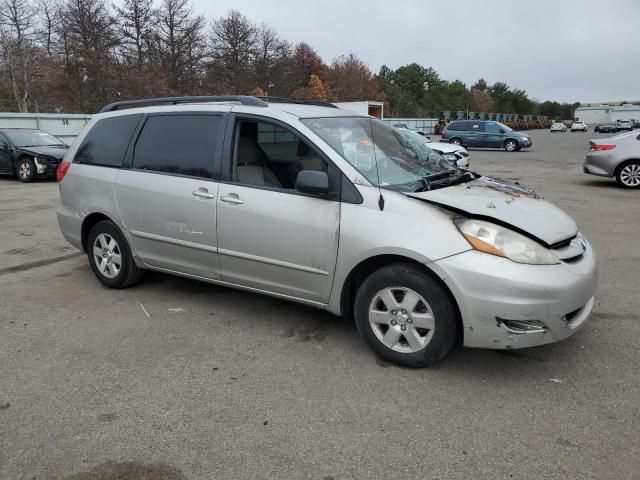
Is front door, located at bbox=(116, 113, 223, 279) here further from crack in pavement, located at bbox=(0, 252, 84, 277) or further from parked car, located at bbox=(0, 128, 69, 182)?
parked car, located at bbox=(0, 128, 69, 182)

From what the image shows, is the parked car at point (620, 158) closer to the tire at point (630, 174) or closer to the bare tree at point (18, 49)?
the tire at point (630, 174)

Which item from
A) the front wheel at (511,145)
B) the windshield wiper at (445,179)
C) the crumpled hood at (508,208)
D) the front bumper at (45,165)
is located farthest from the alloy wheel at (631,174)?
the front wheel at (511,145)

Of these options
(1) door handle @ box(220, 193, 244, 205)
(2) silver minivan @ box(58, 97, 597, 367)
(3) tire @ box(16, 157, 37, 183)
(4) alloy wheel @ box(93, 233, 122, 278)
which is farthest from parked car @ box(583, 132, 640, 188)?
(3) tire @ box(16, 157, 37, 183)

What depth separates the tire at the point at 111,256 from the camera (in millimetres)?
4777

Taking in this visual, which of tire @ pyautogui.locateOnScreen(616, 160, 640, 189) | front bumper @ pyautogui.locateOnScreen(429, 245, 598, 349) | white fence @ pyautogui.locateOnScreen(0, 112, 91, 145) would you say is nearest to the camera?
front bumper @ pyautogui.locateOnScreen(429, 245, 598, 349)

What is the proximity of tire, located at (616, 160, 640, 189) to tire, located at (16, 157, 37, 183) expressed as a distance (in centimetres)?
A: 1458

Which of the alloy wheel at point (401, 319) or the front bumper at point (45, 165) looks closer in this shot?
the alloy wheel at point (401, 319)

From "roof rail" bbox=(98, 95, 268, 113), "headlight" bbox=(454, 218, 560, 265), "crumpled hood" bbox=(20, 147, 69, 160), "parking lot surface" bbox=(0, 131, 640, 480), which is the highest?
"roof rail" bbox=(98, 95, 268, 113)

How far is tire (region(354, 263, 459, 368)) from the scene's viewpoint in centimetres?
313

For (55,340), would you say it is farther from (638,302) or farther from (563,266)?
(638,302)

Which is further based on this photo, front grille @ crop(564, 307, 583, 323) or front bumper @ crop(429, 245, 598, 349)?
front grille @ crop(564, 307, 583, 323)

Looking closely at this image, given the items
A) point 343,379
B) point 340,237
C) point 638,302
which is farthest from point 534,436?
point 638,302

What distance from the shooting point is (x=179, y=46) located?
4316 centimetres

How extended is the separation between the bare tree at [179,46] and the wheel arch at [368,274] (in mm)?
42312
